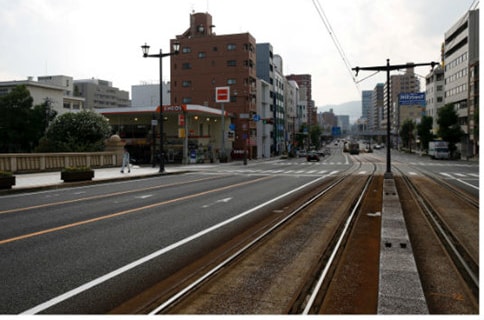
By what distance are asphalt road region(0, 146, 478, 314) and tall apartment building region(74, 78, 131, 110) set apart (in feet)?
445

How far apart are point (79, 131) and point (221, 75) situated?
36.6 metres

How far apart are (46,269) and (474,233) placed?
28.3 feet

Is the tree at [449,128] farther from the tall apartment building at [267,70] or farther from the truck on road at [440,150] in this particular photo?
Answer: the tall apartment building at [267,70]

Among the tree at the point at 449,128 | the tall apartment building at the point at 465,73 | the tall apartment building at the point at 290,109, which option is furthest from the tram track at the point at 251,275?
the tall apartment building at the point at 290,109

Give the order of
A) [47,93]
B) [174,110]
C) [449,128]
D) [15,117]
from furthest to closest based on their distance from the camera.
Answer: [47,93]
[449,128]
[15,117]
[174,110]

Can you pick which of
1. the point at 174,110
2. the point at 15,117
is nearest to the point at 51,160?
the point at 174,110

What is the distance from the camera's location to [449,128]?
71.9 meters

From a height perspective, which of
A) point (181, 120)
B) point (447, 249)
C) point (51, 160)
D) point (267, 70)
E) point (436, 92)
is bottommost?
point (447, 249)

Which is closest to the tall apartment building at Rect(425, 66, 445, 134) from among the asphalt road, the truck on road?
the truck on road

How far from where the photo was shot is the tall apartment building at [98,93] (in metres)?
146

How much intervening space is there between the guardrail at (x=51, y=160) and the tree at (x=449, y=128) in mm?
59355

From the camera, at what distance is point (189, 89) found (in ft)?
243

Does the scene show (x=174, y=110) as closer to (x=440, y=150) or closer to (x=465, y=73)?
(x=440, y=150)

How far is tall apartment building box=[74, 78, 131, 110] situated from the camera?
146 m
